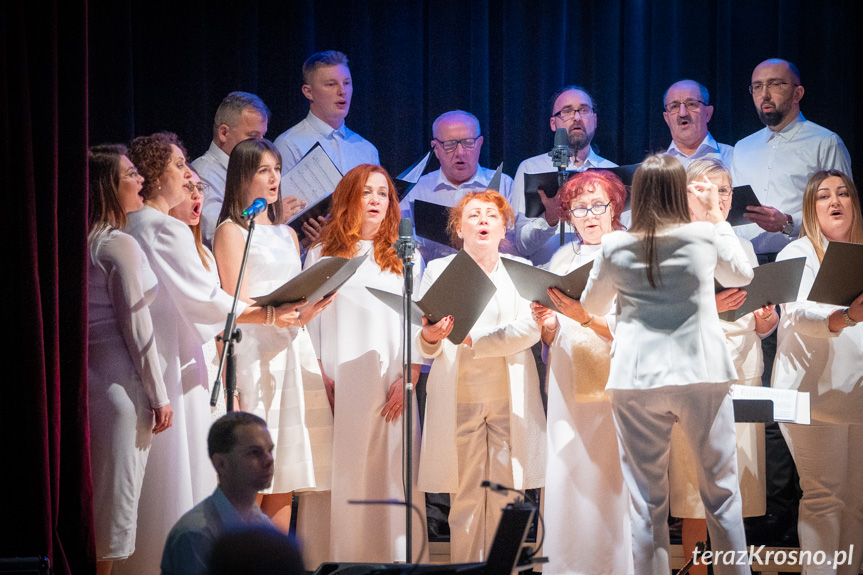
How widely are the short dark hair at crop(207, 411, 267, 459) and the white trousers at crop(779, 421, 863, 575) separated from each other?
2.50 meters

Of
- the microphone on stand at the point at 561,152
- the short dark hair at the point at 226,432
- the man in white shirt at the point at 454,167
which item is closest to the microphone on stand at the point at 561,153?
the microphone on stand at the point at 561,152

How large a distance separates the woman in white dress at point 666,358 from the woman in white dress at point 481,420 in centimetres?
71

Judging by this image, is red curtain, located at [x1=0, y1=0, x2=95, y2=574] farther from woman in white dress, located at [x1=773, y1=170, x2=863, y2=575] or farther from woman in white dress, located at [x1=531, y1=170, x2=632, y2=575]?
woman in white dress, located at [x1=773, y1=170, x2=863, y2=575]

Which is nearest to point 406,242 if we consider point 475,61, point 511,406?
point 511,406

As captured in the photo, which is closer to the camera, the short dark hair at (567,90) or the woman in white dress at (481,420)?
the woman in white dress at (481,420)

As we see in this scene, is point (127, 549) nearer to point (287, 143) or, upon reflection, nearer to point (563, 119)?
point (287, 143)

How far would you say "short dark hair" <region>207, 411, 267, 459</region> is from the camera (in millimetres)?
2572

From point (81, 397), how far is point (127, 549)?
641mm

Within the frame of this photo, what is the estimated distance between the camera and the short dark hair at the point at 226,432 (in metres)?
2.57

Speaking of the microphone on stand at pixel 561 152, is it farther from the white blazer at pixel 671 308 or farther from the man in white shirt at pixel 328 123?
the man in white shirt at pixel 328 123

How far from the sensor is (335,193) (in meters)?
4.20

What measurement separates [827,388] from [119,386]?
3040 mm

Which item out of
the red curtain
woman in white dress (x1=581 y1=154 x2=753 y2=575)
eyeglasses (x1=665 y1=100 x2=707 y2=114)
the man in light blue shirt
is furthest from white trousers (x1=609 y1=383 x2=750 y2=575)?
eyeglasses (x1=665 y1=100 x2=707 y2=114)

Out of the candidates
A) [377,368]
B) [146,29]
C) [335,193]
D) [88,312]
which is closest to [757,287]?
[377,368]
